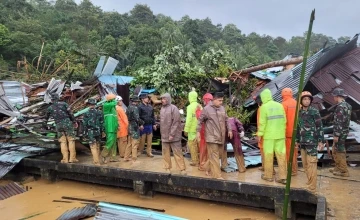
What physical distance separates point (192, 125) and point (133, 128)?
1579 millimetres

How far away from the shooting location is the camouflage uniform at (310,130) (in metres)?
5.73

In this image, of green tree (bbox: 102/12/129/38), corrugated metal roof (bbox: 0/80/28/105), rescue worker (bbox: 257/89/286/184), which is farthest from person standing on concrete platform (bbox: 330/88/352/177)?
green tree (bbox: 102/12/129/38)

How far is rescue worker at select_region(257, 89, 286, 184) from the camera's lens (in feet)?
20.1

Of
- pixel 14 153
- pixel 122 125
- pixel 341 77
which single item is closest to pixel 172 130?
pixel 122 125

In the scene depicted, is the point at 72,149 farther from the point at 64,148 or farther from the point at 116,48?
the point at 116,48

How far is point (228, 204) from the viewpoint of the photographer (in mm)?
6934

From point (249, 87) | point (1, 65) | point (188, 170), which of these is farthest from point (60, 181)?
point (1, 65)

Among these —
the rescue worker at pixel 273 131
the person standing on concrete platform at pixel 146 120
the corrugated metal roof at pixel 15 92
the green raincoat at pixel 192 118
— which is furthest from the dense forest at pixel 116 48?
the person standing on concrete platform at pixel 146 120

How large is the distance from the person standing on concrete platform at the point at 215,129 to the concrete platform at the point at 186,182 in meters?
0.36

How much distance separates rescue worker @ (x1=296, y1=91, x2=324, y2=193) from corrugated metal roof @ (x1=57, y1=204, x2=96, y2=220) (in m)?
4.17

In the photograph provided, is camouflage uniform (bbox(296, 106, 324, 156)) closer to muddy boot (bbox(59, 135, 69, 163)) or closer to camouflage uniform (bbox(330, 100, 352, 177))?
camouflage uniform (bbox(330, 100, 352, 177))

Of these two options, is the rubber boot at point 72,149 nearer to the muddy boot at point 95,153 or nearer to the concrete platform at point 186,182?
the concrete platform at point 186,182

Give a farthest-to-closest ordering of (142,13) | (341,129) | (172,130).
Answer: (142,13) < (172,130) < (341,129)

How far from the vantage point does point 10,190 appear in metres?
8.41
